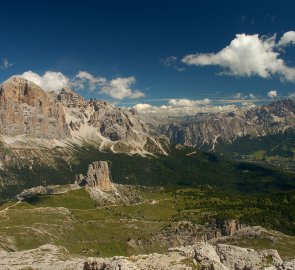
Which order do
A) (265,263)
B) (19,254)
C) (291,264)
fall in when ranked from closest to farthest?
(291,264) → (265,263) → (19,254)

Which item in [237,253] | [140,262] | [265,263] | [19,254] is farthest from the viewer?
[19,254]

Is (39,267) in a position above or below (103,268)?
below

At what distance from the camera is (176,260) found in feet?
170

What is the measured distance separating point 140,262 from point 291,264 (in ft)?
57.7

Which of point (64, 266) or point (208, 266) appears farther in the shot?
point (64, 266)

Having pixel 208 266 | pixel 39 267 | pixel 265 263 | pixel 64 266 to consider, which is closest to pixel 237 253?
pixel 265 263

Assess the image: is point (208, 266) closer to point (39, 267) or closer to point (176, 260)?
point (176, 260)

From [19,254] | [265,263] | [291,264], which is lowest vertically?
[19,254]

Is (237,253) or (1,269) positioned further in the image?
(1,269)

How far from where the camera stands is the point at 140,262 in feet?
167

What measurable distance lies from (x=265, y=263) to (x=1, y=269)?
189ft

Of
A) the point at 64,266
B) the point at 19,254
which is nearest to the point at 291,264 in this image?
the point at 64,266

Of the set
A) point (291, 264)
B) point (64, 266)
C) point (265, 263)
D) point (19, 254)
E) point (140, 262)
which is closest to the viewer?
point (291, 264)

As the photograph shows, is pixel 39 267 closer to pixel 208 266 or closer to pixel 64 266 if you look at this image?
pixel 64 266
